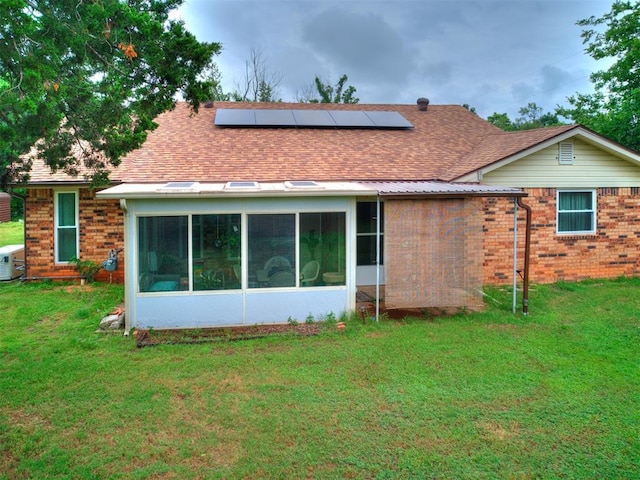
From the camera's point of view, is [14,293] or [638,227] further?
[638,227]

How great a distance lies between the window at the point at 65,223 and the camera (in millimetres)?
11008

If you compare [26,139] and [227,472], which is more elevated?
[26,139]

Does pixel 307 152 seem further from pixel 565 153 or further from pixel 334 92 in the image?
pixel 334 92

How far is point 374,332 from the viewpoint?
7578 mm

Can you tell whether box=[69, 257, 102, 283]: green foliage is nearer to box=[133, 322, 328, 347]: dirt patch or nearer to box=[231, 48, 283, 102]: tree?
box=[133, 322, 328, 347]: dirt patch

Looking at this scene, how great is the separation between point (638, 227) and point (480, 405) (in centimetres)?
981

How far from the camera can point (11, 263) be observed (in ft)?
37.2

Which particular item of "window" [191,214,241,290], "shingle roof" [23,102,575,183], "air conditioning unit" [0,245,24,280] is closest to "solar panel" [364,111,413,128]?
"shingle roof" [23,102,575,183]

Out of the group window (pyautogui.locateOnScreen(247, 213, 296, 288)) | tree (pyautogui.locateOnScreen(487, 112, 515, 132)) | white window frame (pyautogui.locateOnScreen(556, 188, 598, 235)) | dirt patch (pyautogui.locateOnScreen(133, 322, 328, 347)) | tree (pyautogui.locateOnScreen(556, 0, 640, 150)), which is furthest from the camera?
tree (pyautogui.locateOnScreen(487, 112, 515, 132))

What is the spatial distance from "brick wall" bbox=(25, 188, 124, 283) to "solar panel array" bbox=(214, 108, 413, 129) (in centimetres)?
457

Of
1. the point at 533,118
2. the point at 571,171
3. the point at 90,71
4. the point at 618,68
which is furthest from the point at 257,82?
the point at 533,118

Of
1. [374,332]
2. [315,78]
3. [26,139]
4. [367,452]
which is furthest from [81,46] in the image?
[315,78]

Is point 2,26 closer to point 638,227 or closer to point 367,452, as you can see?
point 367,452

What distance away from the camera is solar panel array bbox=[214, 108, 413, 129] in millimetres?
13977
